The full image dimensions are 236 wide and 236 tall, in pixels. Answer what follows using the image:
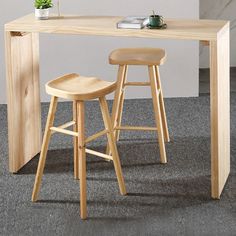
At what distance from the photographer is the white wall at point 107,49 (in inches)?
225

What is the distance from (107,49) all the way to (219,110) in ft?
6.51

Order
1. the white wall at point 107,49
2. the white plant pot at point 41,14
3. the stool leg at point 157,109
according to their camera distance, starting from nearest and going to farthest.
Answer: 1. the white plant pot at point 41,14
2. the stool leg at point 157,109
3. the white wall at point 107,49

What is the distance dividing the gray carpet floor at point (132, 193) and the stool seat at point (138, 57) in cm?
59

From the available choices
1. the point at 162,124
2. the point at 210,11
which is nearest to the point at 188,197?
the point at 162,124

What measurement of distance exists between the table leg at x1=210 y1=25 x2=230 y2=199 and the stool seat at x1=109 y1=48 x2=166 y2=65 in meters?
0.49

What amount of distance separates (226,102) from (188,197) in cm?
57

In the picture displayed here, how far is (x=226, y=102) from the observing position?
165 inches

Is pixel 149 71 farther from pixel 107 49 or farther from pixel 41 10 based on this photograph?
pixel 107 49

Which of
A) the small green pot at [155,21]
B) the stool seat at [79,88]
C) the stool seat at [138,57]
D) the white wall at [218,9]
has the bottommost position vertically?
the stool seat at [79,88]

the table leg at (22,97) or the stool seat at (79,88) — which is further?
the table leg at (22,97)

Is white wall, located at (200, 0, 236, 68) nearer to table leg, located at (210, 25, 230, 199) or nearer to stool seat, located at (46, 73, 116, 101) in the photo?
table leg, located at (210, 25, 230, 199)

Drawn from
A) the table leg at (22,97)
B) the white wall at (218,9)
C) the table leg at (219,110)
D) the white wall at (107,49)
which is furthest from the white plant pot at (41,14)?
the white wall at (218,9)

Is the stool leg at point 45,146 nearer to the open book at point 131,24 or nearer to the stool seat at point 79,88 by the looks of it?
the stool seat at point 79,88

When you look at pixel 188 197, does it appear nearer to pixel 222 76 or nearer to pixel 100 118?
pixel 222 76
